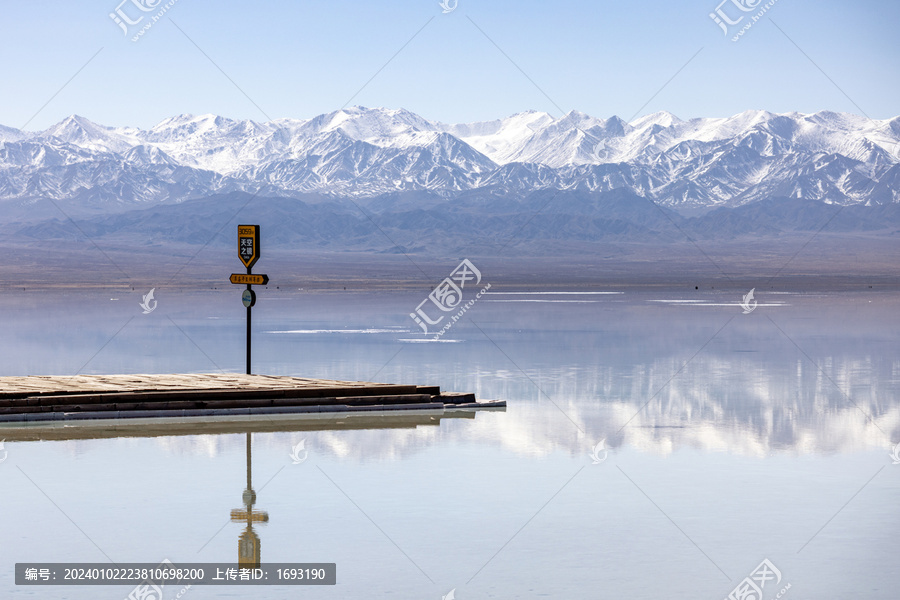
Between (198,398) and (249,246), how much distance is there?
235 inches

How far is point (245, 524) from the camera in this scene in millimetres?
11930

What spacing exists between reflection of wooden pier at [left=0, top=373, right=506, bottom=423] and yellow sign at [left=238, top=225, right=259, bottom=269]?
367 centimetres

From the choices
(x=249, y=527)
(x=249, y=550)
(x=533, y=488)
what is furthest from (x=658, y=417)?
(x=249, y=550)

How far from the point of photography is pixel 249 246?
25.6 metres

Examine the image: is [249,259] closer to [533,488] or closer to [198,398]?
[198,398]

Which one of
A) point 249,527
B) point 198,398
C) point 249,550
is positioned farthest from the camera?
point 198,398

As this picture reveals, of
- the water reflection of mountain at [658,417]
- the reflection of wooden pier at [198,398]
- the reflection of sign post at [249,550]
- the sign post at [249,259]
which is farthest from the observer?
the sign post at [249,259]

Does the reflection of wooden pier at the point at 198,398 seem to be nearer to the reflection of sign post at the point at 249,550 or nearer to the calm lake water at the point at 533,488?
the calm lake water at the point at 533,488

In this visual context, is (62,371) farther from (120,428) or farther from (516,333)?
(516,333)

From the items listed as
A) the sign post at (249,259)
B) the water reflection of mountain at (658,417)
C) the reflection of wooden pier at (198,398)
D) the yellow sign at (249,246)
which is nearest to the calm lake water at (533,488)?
the water reflection of mountain at (658,417)

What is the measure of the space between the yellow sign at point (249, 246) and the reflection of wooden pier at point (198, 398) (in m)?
3.67

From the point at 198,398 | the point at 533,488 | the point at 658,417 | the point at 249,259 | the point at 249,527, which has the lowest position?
the point at 249,527

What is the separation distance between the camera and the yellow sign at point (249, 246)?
25.5 metres

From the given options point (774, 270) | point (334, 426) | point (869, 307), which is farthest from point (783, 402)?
point (774, 270)
